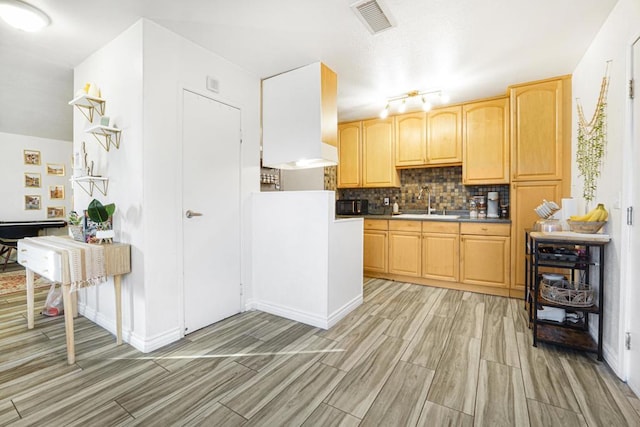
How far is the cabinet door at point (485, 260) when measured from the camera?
3.43 m

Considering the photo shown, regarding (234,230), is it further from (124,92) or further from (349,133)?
(349,133)

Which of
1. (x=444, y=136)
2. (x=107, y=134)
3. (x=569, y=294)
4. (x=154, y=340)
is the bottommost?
(x=154, y=340)

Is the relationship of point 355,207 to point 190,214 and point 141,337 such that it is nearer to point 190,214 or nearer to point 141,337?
point 190,214

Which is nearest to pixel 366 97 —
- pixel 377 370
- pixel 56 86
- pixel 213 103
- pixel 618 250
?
pixel 213 103

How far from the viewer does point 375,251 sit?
4277 mm

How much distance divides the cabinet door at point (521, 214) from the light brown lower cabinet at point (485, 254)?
2.7 inches

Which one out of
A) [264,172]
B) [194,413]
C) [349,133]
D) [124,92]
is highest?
[349,133]

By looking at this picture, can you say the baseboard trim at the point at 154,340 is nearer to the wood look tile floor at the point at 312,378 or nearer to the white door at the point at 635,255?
the wood look tile floor at the point at 312,378

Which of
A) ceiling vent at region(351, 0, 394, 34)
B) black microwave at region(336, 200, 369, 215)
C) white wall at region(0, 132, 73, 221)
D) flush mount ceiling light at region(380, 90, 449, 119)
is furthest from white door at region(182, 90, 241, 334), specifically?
white wall at region(0, 132, 73, 221)

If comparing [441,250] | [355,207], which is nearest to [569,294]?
[441,250]

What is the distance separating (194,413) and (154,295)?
38.6 inches

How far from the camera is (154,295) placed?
2.19 metres

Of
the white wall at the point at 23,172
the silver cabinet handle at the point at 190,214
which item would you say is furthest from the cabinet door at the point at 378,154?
the white wall at the point at 23,172

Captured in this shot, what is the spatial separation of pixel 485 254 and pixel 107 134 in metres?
4.09
